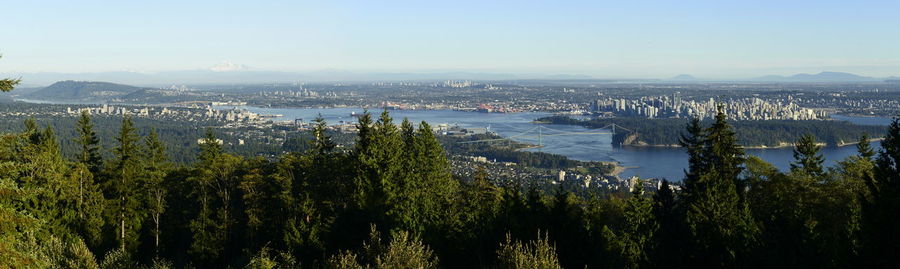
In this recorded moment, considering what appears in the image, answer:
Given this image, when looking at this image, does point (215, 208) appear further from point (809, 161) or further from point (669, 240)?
point (809, 161)

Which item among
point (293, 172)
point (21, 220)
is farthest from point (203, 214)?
point (21, 220)

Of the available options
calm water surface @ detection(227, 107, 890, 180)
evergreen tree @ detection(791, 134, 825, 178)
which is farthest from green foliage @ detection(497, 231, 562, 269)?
calm water surface @ detection(227, 107, 890, 180)

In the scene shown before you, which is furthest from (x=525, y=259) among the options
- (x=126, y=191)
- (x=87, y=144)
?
(x=87, y=144)

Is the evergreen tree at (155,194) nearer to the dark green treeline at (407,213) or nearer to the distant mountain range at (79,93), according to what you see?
the dark green treeline at (407,213)

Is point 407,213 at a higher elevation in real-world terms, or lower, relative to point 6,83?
lower

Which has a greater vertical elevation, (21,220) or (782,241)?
(21,220)

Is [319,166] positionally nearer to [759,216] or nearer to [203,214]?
[203,214]

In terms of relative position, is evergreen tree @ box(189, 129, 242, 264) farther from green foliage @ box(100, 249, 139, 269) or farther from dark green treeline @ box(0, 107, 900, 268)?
green foliage @ box(100, 249, 139, 269)

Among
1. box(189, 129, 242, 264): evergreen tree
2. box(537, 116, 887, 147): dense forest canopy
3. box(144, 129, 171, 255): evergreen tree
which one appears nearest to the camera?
box(189, 129, 242, 264): evergreen tree
